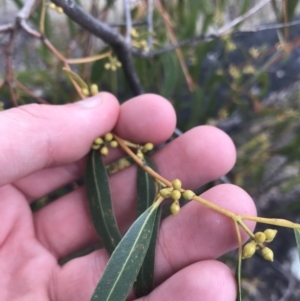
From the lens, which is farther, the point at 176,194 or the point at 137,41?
the point at 137,41

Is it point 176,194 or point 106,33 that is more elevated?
point 106,33

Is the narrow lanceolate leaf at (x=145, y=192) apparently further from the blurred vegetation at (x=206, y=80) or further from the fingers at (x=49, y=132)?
the blurred vegetation at (x=206, y=80)

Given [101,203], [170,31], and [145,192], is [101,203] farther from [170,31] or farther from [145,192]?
[170,31]

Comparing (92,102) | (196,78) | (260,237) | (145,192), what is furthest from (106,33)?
(196,78)

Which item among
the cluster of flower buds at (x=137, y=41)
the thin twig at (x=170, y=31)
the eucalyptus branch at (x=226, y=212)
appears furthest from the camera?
the thin twig at (x=170, y=31)

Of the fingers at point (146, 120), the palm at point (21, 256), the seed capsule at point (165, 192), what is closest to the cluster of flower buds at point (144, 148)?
the fingers at point (146, 120)

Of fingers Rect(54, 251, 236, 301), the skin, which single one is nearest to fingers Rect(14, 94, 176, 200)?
the skin

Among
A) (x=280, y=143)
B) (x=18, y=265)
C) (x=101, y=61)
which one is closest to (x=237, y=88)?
(x=280, y=143)
